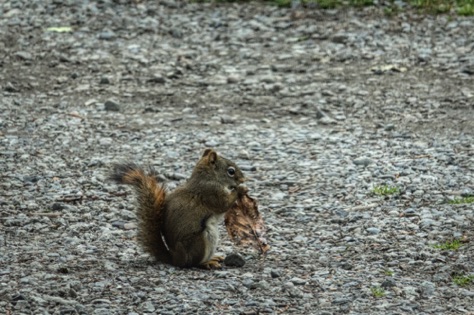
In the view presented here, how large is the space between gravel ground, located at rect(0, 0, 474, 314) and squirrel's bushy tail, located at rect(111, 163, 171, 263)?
0.50 ft

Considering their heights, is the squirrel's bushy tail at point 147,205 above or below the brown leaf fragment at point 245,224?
above

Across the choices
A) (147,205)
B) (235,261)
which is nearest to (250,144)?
(235,261)

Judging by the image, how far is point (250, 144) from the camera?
927 cm

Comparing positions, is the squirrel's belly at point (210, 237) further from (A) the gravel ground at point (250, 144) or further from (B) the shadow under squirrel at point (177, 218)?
(A) the gravel ground at point (250, 144)

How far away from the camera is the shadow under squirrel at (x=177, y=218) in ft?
20.7

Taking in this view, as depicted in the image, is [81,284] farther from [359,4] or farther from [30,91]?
[359,4]

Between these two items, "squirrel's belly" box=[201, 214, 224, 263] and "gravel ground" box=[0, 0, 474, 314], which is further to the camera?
"squirrel's belly" box=[201, 214, 224, 263]

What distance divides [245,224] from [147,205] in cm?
80

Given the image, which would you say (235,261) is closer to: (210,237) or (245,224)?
(210,237)

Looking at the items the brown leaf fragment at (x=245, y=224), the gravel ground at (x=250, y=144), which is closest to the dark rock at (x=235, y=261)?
the gravel ground at (x=250, y=144)

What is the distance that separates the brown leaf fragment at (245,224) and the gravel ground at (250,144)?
0.31 feet

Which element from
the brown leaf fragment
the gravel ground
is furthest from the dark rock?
the brown leaf fragment

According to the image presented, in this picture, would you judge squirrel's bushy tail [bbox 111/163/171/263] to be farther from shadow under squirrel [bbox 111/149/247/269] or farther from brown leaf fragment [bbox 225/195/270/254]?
brown leaf fragment [bbox 225/195/270/254]

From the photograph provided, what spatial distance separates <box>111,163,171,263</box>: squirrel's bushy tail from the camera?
6312 millimetres
